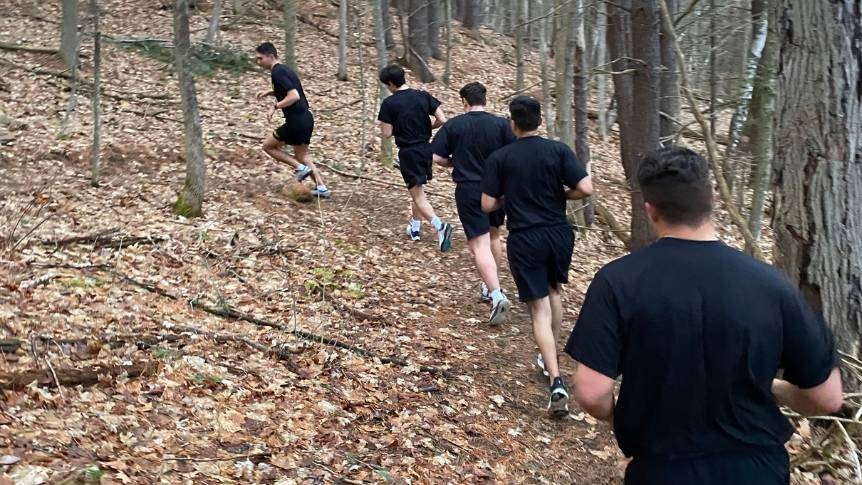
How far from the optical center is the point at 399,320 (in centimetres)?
674

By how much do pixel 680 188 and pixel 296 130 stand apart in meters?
7.89

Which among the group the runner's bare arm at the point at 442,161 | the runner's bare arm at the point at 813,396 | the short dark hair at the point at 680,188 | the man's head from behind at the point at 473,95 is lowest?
the runner's bare arm at the point at 813,396

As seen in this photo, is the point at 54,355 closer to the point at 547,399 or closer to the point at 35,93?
the point at 547,399

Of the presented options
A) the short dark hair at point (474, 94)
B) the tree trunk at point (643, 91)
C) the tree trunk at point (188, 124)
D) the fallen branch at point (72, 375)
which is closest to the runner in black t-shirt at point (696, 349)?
the fallen branch at point (72, 375)

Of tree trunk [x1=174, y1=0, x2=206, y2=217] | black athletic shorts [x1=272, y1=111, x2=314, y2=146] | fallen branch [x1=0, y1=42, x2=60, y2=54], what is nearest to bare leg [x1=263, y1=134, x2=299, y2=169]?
black athletic shorts [x1=272, y1=111, x2=314, y2=146]

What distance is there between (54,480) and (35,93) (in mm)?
11101

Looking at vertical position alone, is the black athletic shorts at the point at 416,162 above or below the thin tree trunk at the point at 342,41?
below

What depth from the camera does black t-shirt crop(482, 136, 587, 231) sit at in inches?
207

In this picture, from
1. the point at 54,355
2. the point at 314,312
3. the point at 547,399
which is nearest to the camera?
the point at 54,355

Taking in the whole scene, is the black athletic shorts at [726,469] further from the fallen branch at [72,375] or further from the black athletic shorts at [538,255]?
the fallen branch at [72,375]

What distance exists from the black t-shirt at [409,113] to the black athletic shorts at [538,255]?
3343 millimetres

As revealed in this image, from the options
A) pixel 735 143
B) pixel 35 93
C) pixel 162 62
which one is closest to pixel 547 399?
pixel 735 143

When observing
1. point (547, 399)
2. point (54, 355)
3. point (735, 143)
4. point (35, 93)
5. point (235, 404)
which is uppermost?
point (35, 93)

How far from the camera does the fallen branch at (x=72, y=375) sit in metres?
4.18
